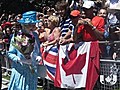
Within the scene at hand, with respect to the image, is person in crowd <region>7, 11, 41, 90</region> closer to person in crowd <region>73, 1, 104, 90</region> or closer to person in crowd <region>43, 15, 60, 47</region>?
person in crowd <region>73, 1, 104, 90</region>

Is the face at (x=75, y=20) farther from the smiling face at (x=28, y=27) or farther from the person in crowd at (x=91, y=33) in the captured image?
the smiling face at (x=28, y=27)

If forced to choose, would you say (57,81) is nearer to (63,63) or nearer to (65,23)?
(63,63)

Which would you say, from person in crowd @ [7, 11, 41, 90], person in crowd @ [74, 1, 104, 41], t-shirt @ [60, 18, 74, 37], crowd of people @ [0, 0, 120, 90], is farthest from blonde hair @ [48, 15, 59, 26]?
person in crowd @ [7, 11, 41, 90]

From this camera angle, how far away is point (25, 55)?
591cm

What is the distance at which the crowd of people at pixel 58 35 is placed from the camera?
19.2ft

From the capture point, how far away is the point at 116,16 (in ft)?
25.6

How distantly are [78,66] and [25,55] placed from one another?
150 cm

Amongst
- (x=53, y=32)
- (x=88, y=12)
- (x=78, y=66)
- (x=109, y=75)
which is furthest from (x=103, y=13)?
(x=109, y=75)

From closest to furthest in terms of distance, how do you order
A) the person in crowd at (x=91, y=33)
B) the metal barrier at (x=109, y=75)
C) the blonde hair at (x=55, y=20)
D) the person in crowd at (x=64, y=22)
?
1. the metal barrier at (x=109, y=75)
2. the person in crowd at (x=91, y=33)
3. the person in crowd at (x=64, y=22)
4. the blonde hair at (x=55, y=20)

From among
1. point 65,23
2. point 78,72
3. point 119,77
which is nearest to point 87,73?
point 78,72

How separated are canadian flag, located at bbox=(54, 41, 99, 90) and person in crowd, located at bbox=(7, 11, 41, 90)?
1.28m

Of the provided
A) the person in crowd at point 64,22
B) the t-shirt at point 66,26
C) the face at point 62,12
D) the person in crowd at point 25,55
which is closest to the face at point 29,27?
the person in crowd at point 25,55

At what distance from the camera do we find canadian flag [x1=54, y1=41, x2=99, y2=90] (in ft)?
22.3

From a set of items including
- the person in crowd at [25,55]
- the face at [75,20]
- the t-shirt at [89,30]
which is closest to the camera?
the person in crowd at [25,55]
